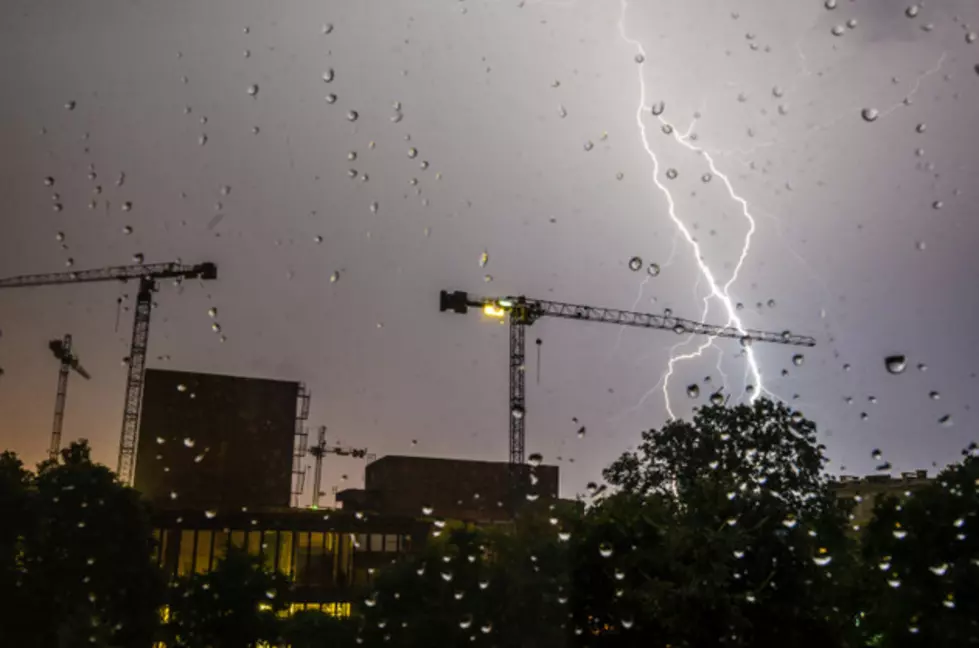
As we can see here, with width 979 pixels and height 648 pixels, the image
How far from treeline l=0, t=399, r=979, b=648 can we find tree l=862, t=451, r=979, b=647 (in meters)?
0.03

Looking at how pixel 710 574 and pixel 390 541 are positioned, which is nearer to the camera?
pixel 710 574

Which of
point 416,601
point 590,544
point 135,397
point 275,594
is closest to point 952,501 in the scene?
point 590,544

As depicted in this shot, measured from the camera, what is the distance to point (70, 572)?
680 inches

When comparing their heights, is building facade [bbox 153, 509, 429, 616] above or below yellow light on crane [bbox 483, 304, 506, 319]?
below

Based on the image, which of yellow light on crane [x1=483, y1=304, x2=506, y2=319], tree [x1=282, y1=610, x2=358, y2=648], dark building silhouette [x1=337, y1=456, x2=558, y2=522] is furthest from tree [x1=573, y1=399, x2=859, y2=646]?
yellow light on crane [x1=483, y1=304, x2=506, y2=319]

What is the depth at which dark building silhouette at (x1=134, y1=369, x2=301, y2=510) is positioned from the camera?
172 feet

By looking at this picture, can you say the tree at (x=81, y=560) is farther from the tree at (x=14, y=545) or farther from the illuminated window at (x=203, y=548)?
the illuminated window at (x=203, y=548)

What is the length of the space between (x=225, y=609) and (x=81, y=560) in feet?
11.1

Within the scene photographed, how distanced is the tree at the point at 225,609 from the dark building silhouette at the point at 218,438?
30.5 metres

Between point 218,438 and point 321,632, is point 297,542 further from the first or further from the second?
point 218,438

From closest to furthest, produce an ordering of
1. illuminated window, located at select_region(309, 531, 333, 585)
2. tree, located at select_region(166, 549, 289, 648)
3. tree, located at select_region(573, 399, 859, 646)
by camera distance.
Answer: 1. tree, located at select_region(573, 399, 859, 646)
2. tree, located at select_region(166, 549, 289, 648)
3. illuminated window, located at select_region(309, 531, 333, 585)

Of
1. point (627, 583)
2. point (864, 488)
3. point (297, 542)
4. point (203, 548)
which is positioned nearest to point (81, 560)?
point (627, 583)

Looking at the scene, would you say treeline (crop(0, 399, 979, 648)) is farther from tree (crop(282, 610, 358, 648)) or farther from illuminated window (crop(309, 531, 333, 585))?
illuminated window (crop(309, 531, 333, 585))

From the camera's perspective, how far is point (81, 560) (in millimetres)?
17984
